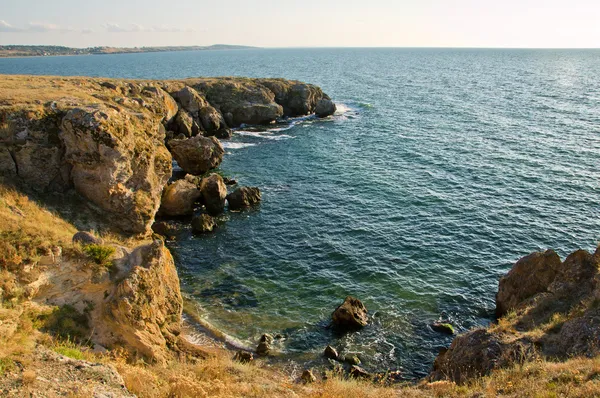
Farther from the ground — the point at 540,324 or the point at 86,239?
the point at 86,239

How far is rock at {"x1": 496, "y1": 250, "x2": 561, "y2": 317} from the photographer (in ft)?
84.1

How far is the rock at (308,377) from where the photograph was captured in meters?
21.6

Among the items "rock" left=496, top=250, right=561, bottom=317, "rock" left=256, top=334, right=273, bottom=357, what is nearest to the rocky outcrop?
"rock" left=496, top=250, right=561, bottom=317

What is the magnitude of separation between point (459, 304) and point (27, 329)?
25763 mm

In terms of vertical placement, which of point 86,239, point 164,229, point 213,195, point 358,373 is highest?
point 86,239

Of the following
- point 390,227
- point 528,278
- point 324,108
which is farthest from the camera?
point 324,108

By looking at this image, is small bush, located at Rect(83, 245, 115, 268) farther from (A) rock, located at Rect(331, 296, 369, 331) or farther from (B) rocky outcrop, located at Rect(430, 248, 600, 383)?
(B) rocky outcrop, located at Rect(430, 248, 600, 383)

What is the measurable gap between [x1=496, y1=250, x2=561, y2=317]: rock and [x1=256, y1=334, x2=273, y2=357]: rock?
50.4 feet

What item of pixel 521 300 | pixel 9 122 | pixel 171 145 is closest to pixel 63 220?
pixel 9 122

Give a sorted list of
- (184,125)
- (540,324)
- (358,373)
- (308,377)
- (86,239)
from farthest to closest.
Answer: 1. (184,125)
2. (358,373)
3. (308,377)
4. (86,239)
5. (540,324)

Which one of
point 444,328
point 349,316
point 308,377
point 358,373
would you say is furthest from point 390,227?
point 308,377

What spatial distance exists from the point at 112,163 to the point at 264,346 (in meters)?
17.4

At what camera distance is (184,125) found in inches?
2527

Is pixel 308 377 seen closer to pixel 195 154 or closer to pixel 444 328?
pixel 444 328
